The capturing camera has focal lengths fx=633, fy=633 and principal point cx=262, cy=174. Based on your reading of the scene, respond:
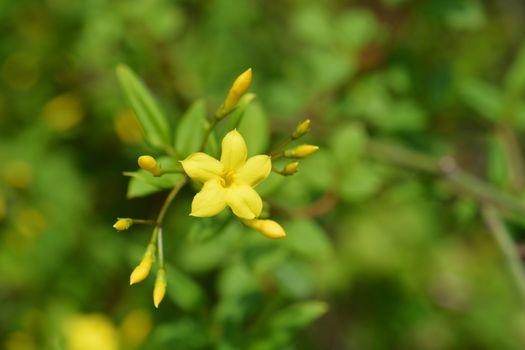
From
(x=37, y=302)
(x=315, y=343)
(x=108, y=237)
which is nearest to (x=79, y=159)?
(x=108, y=237)

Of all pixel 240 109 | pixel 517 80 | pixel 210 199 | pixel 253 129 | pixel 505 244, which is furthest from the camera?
pixel 517 80

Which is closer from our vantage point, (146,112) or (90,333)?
(146,112)

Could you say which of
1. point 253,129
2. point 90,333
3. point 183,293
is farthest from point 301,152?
point 90,333

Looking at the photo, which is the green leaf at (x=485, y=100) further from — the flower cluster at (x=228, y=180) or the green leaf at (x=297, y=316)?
the flower cluster at (x=228, y=180)

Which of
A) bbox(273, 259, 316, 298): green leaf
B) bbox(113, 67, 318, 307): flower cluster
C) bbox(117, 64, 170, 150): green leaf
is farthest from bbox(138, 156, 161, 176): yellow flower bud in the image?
bbox(273, 259, 316, 298): green leaf

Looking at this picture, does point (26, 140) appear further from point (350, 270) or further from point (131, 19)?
point (350, 270)

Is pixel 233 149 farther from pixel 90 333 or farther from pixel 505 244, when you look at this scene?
pixel 90 333

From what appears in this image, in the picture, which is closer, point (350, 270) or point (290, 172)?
point (290, 172)
